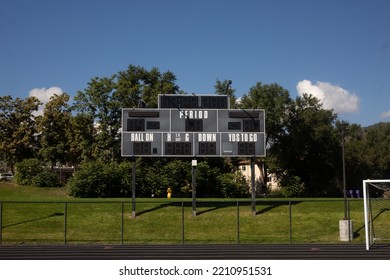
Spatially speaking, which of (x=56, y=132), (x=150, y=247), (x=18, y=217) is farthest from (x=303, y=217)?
(x=56, y=132)

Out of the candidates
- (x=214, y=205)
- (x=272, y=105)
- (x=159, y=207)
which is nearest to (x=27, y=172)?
(x=159, y=207)

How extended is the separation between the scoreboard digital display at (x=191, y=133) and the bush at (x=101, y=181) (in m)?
11.7

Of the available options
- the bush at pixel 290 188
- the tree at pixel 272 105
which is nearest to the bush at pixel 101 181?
the bush at pixel 290 188

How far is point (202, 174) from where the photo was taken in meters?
40.9

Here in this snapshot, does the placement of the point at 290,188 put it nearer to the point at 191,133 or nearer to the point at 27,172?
the point at 191,133

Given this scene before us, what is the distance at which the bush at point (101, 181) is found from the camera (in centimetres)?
3725

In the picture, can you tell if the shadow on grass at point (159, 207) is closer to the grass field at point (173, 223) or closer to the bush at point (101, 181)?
the grass field at point (173, 223)

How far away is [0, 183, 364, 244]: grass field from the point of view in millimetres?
23141

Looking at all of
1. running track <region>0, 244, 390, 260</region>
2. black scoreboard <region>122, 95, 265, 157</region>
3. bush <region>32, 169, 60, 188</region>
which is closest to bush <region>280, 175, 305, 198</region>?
black scoreboard <region>122, 95, 265, 157</region>

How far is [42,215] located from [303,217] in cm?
1504

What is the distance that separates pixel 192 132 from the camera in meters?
26.8

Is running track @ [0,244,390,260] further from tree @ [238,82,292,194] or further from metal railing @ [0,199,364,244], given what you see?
tree @ [238,82,292,194]

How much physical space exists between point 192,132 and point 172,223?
5.12m

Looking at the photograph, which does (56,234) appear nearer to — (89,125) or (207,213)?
(207,213)
